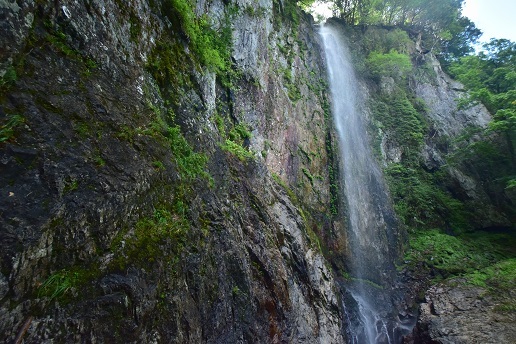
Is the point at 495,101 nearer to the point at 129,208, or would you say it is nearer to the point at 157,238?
the point at 157,238

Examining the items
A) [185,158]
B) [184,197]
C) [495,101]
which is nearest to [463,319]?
[184,197]

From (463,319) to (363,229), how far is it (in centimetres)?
469

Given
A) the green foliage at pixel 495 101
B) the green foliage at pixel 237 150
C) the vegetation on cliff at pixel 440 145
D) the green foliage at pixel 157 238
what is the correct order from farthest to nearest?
the green foliage at pixel 495 101
the vegetation on cliff at pixel 440 145
the green foliage at pixel 237 150
the green foliage at pixel 157 238

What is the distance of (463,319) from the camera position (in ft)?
28.0

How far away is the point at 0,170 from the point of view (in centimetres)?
280

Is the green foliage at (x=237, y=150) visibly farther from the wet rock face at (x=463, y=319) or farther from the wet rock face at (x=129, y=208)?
the wet rock face at (x=463, y=319)

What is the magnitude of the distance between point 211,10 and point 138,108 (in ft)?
21.0

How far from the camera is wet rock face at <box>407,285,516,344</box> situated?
7930 mm

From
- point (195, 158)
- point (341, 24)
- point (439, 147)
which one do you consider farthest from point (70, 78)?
point (341, 24)

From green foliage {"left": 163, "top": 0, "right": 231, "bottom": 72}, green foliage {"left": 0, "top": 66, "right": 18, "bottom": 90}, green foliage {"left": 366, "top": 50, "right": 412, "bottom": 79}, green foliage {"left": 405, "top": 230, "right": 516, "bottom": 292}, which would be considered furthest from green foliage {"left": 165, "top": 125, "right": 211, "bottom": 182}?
green foliage {"left": 366, "top": 50, "right": 412, "bottom": 79}

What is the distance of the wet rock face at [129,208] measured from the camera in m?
2.96

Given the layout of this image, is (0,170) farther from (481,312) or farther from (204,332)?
(481,312)

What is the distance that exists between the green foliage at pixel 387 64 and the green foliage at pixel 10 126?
2069 cm

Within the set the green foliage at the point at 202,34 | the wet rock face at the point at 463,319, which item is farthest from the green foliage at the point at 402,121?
the green foliage at the point at 202,34
